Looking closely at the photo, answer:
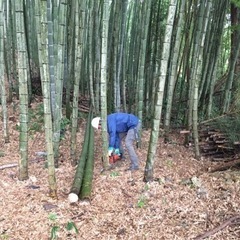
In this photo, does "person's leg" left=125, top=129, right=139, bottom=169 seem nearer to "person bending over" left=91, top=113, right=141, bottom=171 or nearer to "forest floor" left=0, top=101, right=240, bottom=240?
"person bending over" left=91, top=113, right=141, bottom=171

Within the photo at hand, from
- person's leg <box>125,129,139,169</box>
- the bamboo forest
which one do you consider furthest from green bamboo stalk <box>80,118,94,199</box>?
person's leg <box>125,129,139,169</box>

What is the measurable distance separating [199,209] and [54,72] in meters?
2.07

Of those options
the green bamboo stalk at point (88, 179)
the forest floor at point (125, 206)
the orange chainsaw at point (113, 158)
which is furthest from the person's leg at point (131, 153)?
the green bamboo stalk at point (88, 179)

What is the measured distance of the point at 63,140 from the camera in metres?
4.86

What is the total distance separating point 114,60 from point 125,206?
2473 mm

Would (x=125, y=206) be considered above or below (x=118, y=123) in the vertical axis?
below

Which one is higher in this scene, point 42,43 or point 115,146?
point 42,43

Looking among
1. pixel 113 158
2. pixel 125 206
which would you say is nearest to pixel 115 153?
pixel 113 158

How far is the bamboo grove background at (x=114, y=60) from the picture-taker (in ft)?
10.1

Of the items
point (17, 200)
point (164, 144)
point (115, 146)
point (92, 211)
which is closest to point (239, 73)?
point (164, 144)

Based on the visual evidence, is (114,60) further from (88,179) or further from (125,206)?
(125,206)

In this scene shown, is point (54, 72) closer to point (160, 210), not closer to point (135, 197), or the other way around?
point (135, 197)

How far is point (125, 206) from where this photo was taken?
10.0ft

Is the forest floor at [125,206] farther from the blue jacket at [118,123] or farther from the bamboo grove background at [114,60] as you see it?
the blue jacket at [118,123]
